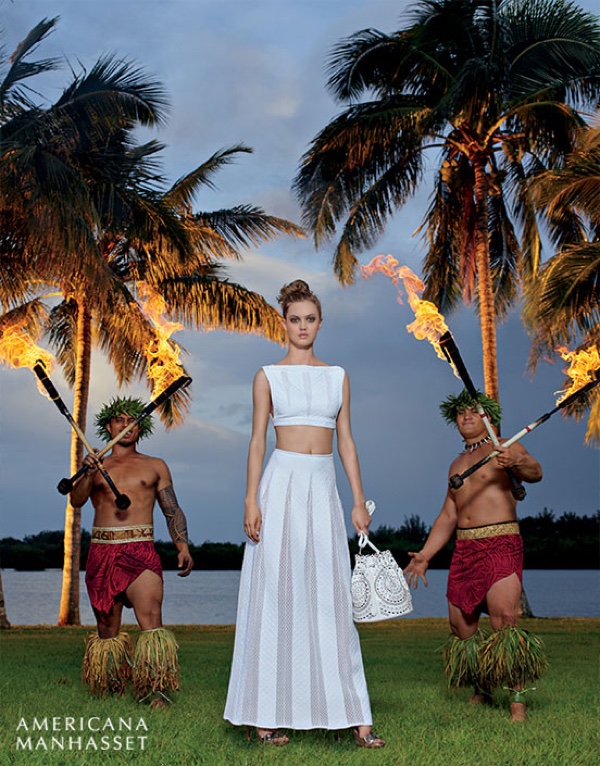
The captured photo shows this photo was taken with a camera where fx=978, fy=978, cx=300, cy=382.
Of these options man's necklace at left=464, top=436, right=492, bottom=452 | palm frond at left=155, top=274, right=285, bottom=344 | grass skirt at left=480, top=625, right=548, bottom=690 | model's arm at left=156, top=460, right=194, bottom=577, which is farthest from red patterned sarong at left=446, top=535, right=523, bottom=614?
palm frond at left=155, top=274, right=285, bottom=344

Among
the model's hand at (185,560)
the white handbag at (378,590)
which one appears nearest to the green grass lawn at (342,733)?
the white handbag at (378,590)

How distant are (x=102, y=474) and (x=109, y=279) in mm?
8078

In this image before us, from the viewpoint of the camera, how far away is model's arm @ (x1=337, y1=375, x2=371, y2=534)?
18.3ft

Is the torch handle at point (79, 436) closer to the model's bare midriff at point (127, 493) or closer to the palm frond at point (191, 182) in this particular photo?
the model's bare midriff at point (127, 493)

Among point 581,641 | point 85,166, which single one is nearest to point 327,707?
point 581,641

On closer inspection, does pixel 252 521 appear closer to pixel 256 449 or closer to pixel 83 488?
pixel 256 449

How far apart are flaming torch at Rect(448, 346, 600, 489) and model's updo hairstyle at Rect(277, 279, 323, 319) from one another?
1647 millimetres

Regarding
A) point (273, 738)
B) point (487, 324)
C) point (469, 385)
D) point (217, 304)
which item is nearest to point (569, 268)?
point (487, 324)

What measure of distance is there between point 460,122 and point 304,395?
14.6 meters

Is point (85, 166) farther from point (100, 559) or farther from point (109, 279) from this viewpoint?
point (100, 559)

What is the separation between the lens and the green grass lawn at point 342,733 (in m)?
5.21

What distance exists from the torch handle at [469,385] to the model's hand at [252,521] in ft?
6.44

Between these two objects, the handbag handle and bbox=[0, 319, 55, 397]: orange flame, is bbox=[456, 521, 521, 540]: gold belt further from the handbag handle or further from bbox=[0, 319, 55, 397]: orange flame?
bbox=[0, 319, 55, 397]: orange flame

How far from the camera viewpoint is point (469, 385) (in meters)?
6.83
